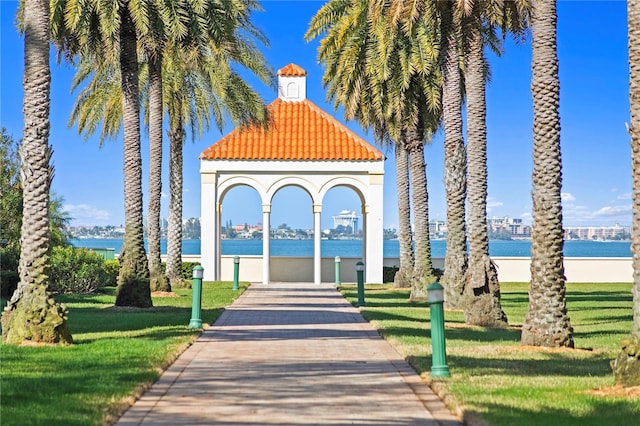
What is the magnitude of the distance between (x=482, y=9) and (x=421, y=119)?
11582 millimetres

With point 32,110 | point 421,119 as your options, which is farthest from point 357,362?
point 421,119

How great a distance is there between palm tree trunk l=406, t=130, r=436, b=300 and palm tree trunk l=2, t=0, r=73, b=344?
15.3m

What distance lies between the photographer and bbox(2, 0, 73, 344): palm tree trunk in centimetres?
1448

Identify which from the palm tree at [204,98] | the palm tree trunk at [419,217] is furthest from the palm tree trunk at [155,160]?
the palm tree trunk at [419,217]

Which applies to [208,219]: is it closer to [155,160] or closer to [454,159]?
[155,160]

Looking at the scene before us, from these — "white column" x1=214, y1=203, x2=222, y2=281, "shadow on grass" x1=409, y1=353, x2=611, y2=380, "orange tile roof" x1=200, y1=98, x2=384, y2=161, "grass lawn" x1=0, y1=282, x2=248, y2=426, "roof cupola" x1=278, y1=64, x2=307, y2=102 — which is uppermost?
"roof cupola" x1=278, y1=64, x2=307, y2=102

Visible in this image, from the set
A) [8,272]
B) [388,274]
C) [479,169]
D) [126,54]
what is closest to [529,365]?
[479,169]

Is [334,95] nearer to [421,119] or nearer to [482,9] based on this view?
[421,119]

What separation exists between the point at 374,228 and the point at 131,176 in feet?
58.3

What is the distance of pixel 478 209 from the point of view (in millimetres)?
20750

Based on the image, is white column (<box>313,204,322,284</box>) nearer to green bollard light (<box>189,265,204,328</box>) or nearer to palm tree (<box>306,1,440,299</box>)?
palm tree (<box>306,1,440,299</box>)

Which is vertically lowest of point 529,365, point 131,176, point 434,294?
point 529,365

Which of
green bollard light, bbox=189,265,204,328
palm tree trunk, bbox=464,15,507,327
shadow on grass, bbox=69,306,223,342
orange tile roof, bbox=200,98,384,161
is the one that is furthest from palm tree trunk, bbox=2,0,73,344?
orange tile roof, bbox=200,98,384,161

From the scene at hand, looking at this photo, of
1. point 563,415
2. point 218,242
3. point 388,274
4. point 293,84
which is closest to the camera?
point 563,415
